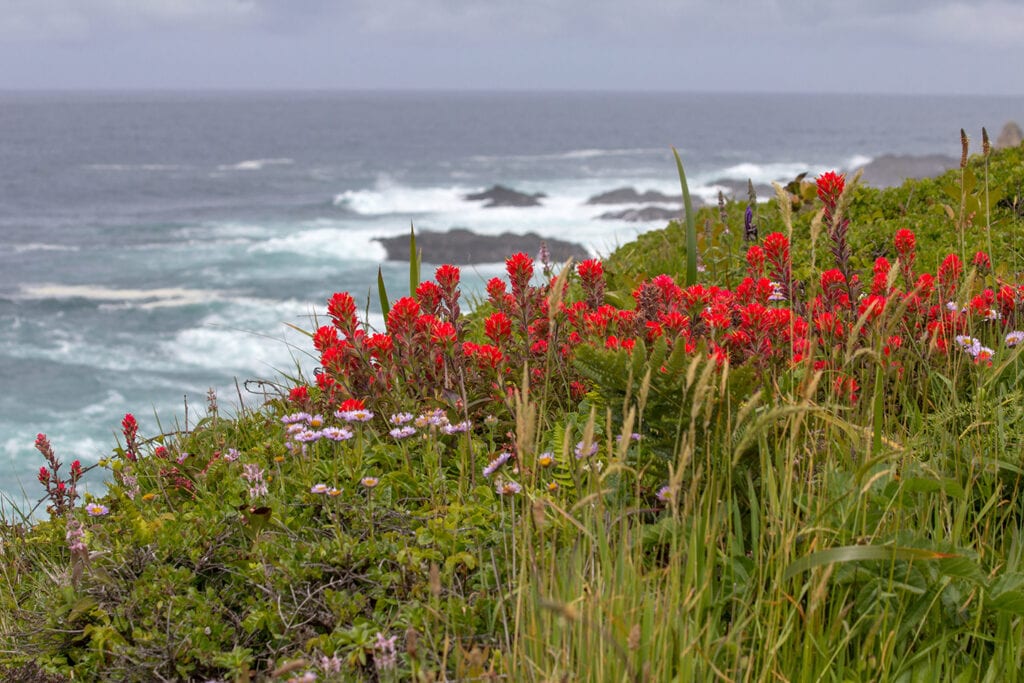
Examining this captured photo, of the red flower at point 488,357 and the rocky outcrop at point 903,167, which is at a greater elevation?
the rocky outcrop at point 903,167

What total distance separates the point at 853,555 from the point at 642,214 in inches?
1634

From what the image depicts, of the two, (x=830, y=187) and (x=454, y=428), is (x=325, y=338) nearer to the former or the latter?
(x=454, y=428)

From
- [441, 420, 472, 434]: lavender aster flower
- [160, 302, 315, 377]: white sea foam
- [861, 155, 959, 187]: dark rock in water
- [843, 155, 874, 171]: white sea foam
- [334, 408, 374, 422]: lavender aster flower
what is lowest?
[160, 302, 315, 377]: white sea foam

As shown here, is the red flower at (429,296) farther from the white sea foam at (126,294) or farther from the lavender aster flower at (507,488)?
the white sea foam at (126,294)

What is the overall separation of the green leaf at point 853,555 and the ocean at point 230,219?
232cm

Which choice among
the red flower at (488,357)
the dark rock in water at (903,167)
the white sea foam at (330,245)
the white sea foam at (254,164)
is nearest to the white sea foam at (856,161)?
the dark rock in water at (903,167)

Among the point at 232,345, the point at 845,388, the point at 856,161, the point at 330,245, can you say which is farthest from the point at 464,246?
the point at 856,161

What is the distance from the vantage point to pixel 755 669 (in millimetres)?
2279

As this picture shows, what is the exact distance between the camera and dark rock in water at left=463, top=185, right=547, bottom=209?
49619mm

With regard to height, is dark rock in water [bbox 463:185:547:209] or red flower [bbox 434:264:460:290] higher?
dark rock in water [bbox 463:185:547:209]

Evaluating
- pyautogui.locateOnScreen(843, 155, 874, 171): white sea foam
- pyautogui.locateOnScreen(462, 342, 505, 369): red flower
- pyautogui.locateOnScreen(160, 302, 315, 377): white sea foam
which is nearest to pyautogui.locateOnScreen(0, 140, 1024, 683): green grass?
pyautogui.locateOnScreen(462, 342, 505, 369): red flower

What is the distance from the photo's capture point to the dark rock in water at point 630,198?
48625 mm

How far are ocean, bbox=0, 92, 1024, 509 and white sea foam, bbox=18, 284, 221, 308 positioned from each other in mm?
116

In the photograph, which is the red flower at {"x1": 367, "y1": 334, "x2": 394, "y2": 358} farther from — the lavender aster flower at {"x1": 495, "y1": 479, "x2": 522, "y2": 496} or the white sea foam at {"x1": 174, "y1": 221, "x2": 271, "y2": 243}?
the white sea foam at {"x1": 174, "y1": 221, "x2": 271, "y2": 243}
